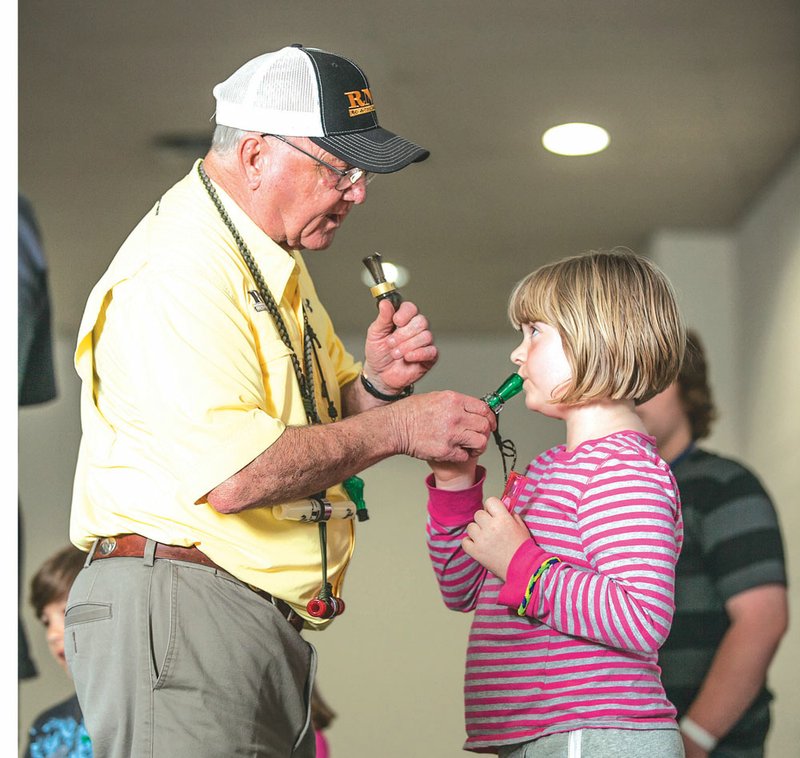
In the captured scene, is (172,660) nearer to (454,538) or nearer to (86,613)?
(86,613)

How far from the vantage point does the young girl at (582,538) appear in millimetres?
1283

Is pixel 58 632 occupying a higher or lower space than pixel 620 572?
lower

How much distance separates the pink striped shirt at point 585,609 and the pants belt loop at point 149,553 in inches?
16.3

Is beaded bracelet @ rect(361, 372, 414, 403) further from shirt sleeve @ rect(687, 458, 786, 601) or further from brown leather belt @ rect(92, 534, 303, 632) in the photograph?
shirt sleeve @ rect(687, 458, 786, 601)

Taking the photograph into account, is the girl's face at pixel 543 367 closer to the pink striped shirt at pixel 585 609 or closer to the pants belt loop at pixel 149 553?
the pink striped shirt at pixel 585 609

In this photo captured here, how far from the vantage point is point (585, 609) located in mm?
1266

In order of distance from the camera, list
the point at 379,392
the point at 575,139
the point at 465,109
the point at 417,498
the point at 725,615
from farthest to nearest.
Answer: the point at 417,498, the point at 575,139, the point at 465,109, the point at 725,615, the point at 379,392

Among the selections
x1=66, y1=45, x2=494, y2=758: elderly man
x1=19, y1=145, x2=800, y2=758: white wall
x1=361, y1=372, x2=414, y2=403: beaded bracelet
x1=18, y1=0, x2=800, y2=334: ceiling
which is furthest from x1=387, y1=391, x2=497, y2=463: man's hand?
x1=19, y1=145, x2=800, y2=758: white wall

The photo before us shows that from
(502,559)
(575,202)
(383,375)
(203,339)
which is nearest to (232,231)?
(203,339)

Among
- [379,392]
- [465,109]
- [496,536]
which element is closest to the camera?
[496,536]

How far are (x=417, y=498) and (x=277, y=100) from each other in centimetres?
324

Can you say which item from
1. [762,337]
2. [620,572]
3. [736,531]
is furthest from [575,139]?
[620,572]

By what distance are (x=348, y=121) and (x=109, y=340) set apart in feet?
1.42

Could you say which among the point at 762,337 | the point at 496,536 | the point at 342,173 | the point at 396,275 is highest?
the point at 396,275
